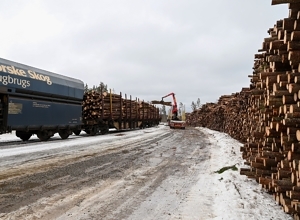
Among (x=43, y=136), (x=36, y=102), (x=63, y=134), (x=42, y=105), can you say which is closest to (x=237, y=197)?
(x=36, y=102)

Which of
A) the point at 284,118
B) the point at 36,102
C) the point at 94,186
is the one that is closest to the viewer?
the point at 284,118

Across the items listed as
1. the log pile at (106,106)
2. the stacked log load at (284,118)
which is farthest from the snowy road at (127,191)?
the log pile at (106,106)

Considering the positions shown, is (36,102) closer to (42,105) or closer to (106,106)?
(42,105)

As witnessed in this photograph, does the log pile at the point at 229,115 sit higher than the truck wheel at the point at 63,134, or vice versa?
the log pile at the point at 229,115

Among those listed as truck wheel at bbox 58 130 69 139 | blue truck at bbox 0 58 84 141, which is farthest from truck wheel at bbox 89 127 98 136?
truck wheel at bbox 58 130 69 139

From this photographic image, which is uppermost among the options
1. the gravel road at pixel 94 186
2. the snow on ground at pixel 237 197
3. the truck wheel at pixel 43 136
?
the truck wheel at pixel 43 136

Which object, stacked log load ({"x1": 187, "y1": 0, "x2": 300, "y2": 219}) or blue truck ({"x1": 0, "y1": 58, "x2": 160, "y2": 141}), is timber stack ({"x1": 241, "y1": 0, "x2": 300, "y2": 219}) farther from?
Answer: blue truck ({"x1": 0, "y1": 58, "x2": 160, "y2": 141})

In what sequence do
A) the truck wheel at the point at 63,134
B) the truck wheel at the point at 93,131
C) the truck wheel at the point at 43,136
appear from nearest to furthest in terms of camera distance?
1. the truck wheel at the point at 43,136
2. the truck wheel at the point at 63,134
3. the truck wheel at the point at 93,131

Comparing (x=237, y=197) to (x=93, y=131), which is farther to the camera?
(x=93, y=131)

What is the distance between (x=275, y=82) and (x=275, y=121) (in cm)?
61

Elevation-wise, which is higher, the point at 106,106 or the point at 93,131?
the point at 106,106

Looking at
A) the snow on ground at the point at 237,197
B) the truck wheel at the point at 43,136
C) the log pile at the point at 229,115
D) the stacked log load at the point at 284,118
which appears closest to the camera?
the stacked log load at the point at 284,118

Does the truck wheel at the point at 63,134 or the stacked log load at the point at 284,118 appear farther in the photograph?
the truck wheel at the point at 63,134

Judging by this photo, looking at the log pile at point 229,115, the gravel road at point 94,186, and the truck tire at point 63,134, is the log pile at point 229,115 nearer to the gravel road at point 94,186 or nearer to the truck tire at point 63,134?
the gravel road at point 94,186
